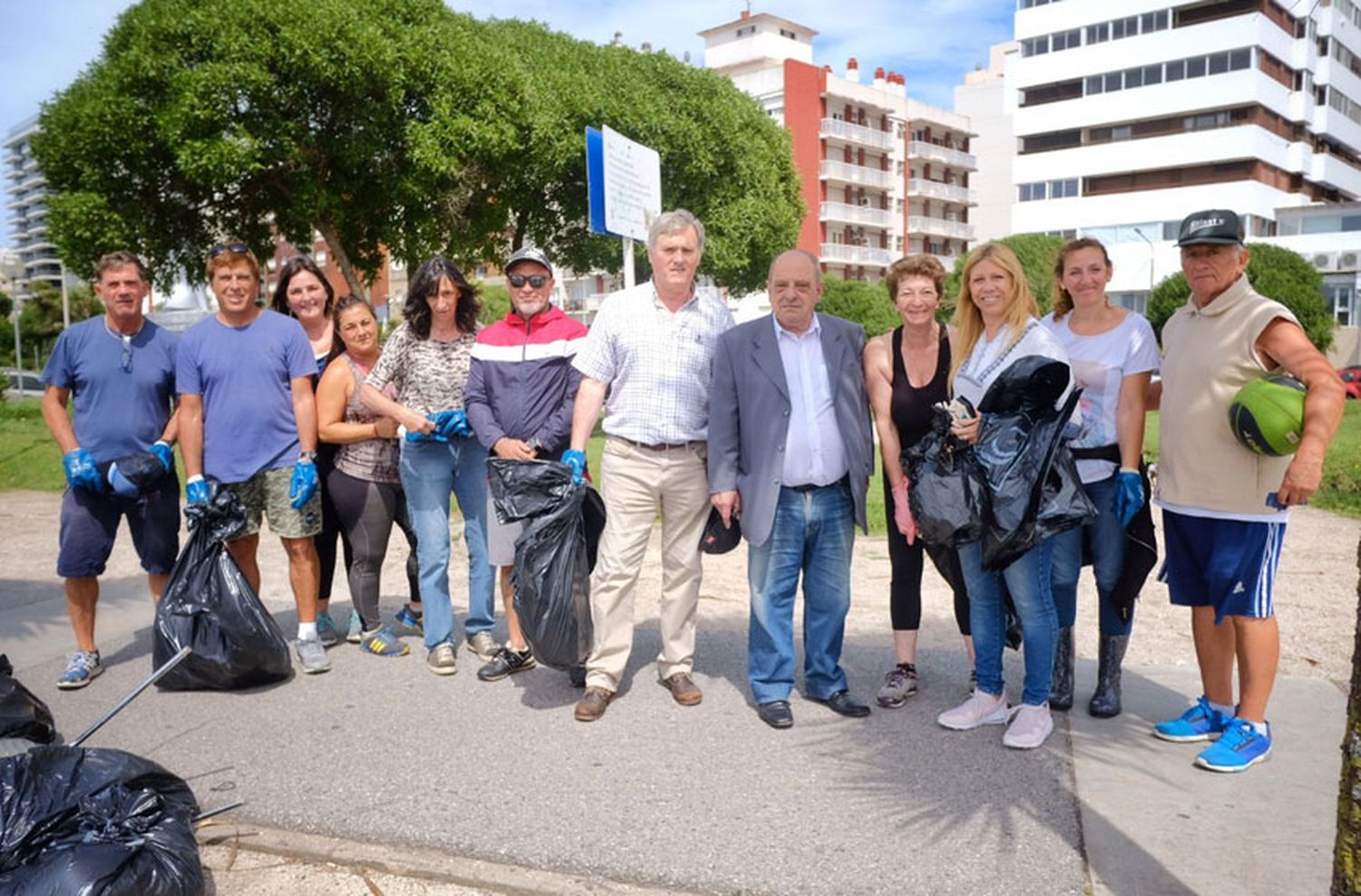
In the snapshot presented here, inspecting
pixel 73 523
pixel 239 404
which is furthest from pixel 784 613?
pixel 73 523

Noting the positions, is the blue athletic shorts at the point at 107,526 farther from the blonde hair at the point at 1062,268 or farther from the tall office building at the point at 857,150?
the tall office building at the point at 857,150

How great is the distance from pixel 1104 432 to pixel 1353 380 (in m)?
38.0

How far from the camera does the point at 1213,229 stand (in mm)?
3889

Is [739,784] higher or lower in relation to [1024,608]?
lower

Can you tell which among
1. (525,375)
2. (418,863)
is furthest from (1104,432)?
(418,863)

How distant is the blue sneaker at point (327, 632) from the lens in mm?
5781

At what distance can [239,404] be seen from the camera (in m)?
5.12

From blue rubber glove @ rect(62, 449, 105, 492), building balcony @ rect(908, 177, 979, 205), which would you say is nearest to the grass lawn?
blue rubber glove @ rect(62, 449, 105, 492)

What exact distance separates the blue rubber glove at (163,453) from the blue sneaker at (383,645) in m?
1.34

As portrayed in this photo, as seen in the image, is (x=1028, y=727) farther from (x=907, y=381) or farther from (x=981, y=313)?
(x=981, y=313)

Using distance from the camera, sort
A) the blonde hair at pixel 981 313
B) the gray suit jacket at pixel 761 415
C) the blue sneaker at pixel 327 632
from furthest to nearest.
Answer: the blue sneaker at pixel 327 632 < the gray suit jacket at pixel 761 415 < the blonde hair at pixel 981 313

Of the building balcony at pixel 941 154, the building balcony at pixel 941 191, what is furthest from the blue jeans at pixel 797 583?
the building balcony at pixel 941 154

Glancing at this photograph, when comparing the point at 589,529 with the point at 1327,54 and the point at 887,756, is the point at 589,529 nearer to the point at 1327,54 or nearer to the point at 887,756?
the point at 887,756

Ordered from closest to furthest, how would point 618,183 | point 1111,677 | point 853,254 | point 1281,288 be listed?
1. point 1111,677
2. point 618,183
3. point 1281,288
4. point 853,254
